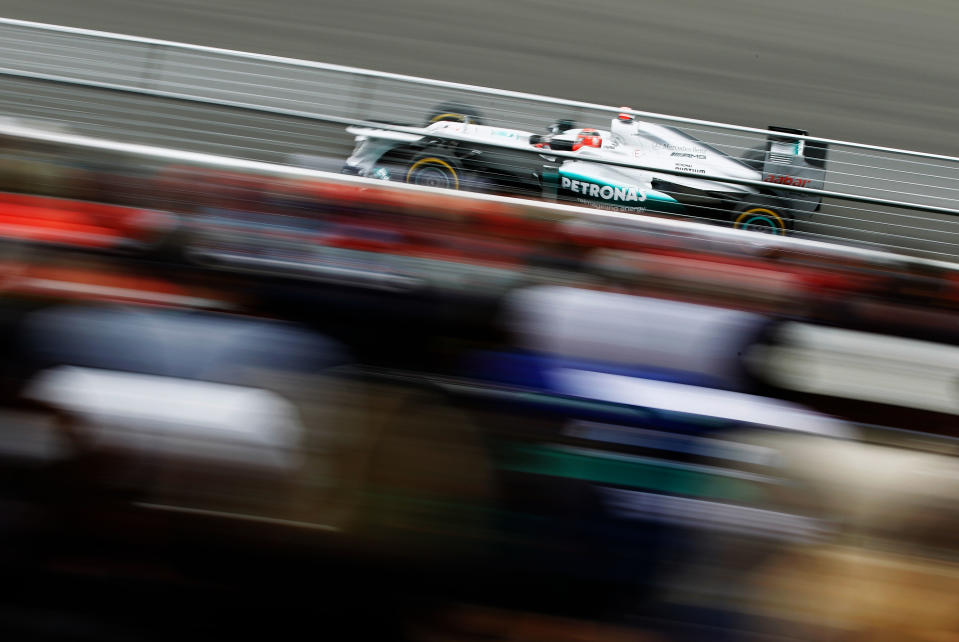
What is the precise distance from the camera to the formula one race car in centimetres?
555

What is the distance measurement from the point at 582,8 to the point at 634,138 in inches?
176

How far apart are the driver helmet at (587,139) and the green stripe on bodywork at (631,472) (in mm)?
4675

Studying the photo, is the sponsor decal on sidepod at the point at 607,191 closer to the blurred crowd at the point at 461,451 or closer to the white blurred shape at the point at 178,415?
the blurred crowd at the point at 461,451

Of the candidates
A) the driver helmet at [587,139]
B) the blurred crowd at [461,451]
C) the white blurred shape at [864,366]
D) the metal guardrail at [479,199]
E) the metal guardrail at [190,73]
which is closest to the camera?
the blurred crowd at [461,451]

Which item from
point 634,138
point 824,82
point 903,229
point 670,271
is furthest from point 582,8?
point 670,271

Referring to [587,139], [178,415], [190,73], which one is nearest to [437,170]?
[587,139]

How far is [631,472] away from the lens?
1.58 m

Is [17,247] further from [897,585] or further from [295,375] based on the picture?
[897,585]

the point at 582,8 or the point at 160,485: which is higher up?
the point at 582,8

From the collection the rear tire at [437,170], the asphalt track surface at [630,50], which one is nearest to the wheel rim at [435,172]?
the rear tire at [437,170]

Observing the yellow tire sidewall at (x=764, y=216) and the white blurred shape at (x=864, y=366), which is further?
the yellow tire sidewall at (x=764, y=216)

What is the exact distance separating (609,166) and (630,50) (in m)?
4.06

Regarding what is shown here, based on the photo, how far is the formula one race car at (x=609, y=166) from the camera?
219 inches

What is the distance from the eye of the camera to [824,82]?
9781 millimetres
